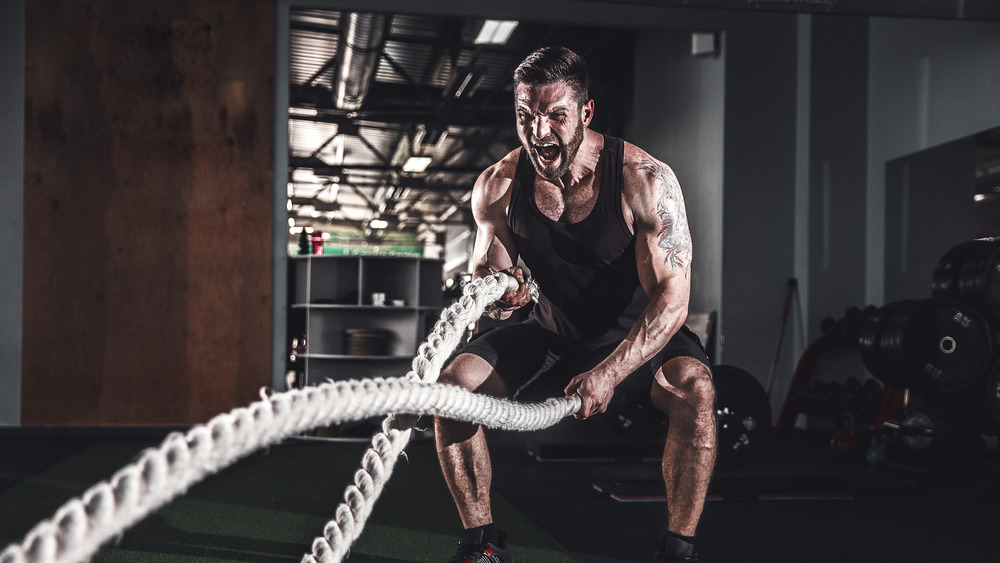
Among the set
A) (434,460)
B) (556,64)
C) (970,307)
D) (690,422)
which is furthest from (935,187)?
(556,64)

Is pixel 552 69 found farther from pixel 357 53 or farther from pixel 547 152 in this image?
pixel 357 53

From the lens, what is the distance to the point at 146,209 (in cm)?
559

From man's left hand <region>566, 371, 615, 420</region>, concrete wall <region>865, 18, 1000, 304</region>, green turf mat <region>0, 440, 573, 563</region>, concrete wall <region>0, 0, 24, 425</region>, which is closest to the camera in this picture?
man's left hand <region>566, 371, 615, 420</region>

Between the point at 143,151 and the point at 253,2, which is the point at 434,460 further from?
the point at 253,2

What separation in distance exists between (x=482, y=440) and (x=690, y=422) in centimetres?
51

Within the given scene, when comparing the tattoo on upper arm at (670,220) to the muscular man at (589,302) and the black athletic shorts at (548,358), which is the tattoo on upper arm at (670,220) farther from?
the black athletic shorts at (548,358)

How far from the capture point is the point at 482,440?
6.61ft

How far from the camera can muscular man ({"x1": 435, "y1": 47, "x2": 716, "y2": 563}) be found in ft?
5.84

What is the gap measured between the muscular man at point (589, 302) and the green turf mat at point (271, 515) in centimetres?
75

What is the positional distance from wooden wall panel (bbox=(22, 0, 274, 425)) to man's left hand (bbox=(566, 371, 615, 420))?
4.50 meters

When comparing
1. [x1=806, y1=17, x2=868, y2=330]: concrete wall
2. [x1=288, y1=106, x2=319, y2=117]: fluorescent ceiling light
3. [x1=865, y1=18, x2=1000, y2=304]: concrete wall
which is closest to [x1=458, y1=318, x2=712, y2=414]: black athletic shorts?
[x1=865, y1=18, x2=1000, y2=304]: concrete wall

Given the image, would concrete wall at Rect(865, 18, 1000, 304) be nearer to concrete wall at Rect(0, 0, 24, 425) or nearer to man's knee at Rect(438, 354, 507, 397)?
→ man's knee at Rect(438, 354, 507, 397)

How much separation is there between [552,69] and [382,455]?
84cm

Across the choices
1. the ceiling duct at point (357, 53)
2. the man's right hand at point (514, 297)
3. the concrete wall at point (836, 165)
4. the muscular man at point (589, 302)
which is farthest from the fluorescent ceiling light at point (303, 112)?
the man's right hand at point (514, 297)
